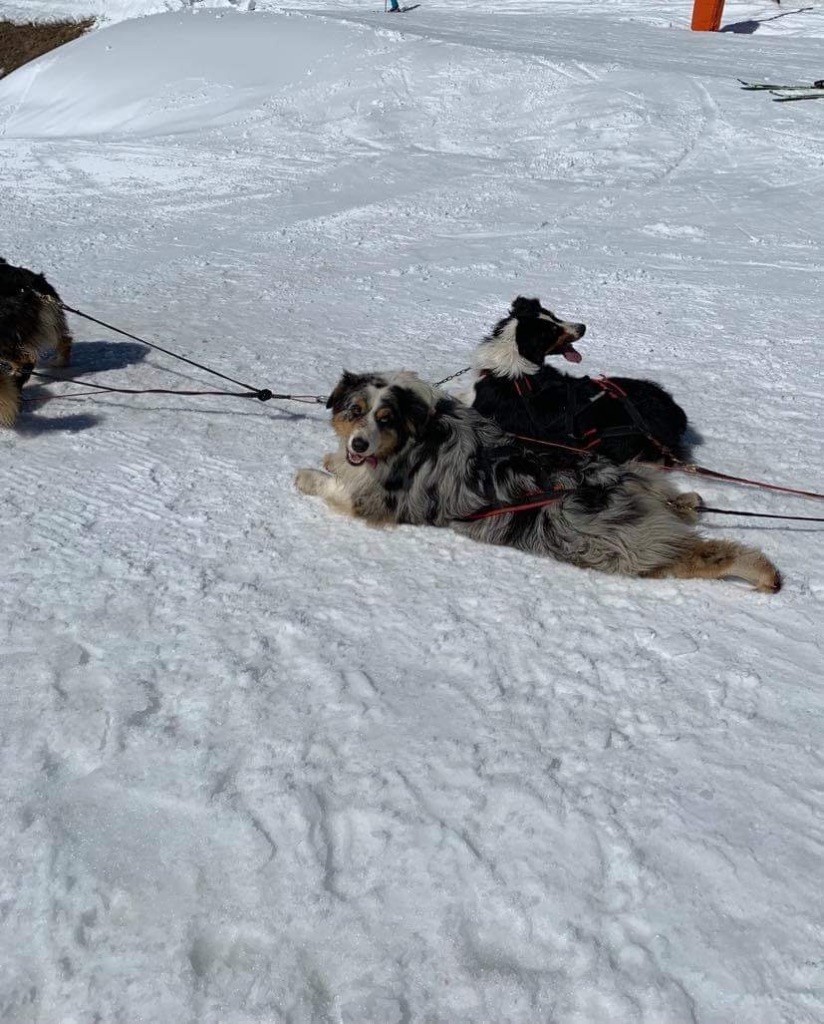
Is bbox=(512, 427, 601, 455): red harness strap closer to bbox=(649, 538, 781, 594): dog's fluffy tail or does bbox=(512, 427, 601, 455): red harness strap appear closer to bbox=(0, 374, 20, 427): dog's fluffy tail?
bbox=(649, 538, 781, 594): dog's fluffy tail

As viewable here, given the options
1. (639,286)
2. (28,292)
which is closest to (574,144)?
(639,286)

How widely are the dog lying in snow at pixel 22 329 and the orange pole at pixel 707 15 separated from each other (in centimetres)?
1743

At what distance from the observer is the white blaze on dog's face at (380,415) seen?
4.18 m

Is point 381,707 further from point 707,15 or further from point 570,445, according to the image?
point 707,15

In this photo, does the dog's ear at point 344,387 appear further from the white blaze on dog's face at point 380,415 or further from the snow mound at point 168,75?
the snow mound at point 168,75

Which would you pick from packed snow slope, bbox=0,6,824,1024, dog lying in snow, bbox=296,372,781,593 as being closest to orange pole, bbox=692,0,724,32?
packed snow slope, bbox=0,6,824,1024

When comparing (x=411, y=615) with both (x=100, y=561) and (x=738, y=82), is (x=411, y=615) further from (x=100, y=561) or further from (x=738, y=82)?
(x=738, y=82)

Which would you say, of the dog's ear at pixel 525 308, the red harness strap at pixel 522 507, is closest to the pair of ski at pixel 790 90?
the dog's ear at pixel 525 308

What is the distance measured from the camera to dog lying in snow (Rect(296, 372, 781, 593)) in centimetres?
388

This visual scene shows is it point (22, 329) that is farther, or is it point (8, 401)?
point (22, 329)

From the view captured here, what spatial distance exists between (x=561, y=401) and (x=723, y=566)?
1315mm

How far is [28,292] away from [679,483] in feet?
13.5

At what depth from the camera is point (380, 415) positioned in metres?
4.17

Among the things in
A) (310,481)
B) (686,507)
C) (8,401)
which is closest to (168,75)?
(8,401)
